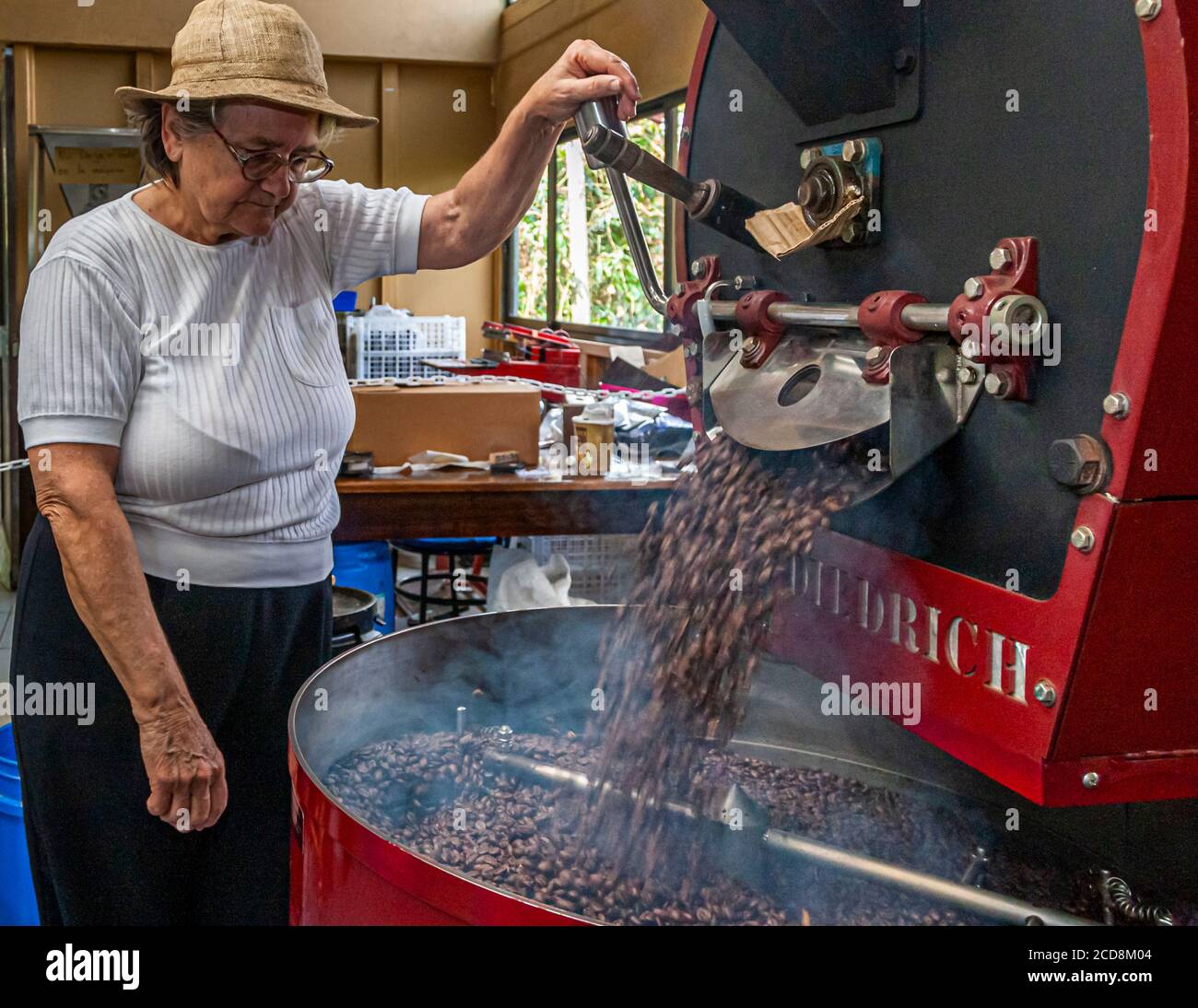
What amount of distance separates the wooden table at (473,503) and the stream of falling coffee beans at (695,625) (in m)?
1.64

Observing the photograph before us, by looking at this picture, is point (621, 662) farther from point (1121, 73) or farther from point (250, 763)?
point (1121, 73)

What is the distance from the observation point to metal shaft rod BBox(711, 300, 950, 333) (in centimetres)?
98

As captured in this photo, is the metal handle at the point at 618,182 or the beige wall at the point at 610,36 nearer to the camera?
the metal handle at the point at 618,182

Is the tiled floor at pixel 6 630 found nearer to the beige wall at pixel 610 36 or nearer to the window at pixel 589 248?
the window at pixel 589 248

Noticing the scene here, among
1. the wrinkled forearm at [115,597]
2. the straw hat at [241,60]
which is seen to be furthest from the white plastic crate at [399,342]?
the wrinkled forearm at [115,597]

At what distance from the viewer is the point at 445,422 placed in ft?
10.7

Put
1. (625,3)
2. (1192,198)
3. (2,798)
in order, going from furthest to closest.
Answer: (625,3)
(2,798)
(1192,198)

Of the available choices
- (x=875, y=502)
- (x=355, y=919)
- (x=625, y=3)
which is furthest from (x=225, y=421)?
(x=625, y=3)

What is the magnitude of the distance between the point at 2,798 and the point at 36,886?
0.54 meters

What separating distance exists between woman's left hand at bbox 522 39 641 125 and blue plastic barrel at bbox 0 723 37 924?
1569mm

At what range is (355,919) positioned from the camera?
1.08 m

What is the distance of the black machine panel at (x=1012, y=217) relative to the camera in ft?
2.74

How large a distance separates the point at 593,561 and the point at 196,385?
224 cm

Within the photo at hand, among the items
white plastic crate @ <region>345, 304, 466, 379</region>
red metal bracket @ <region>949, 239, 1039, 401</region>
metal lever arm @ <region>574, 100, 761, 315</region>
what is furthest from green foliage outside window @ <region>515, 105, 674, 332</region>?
red metal bracket @ <region>949, 239, 1039, 401</region>
